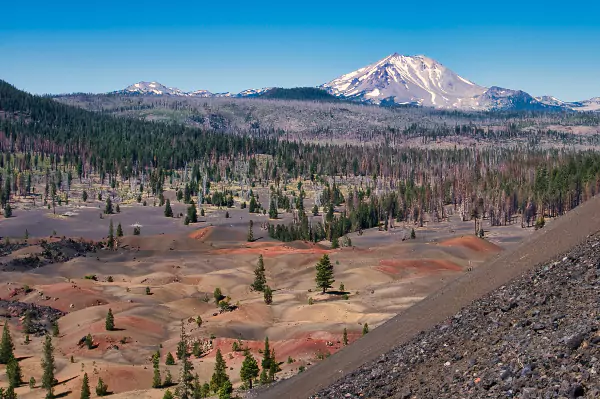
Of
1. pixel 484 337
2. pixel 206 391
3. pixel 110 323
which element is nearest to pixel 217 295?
pixel 110 323

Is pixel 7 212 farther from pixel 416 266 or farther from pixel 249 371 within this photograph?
pixel 249 371

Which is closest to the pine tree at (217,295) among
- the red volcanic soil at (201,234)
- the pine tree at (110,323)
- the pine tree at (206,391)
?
the pine tree at (110,323)

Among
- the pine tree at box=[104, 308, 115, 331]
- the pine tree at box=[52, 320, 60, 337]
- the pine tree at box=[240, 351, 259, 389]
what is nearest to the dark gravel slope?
the pine tree at box=[240, 351, 259, 389]

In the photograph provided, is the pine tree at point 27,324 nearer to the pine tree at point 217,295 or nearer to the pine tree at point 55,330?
the pine tree at point 55,330

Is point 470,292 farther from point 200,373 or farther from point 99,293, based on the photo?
point 99,293

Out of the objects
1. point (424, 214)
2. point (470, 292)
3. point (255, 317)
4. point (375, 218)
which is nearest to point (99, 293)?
point (255, 317)

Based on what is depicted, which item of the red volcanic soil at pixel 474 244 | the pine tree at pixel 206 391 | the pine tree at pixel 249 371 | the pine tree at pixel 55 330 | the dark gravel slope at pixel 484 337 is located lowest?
the pine tree at pixel 55 330

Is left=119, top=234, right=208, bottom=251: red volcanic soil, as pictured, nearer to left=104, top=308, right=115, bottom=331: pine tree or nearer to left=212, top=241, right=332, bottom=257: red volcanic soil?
left=212, top=241, right=332, bottom=257: red volcanic soil
